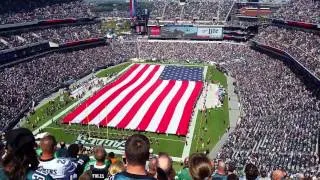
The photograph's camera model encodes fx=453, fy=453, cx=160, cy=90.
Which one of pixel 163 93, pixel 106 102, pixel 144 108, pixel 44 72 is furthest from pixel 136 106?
pixel 44 72

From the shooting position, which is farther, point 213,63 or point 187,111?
point 213,63

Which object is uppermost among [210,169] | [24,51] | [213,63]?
[210,169]

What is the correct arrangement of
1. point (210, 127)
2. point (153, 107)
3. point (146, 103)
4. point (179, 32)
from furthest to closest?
point (179, 32) < point (146, 103) < point (153, 107) < point (210, 127)

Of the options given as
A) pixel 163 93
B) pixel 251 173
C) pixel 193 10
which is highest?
pixel 251 173

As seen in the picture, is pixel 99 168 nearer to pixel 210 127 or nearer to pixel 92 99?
pixel 210 127

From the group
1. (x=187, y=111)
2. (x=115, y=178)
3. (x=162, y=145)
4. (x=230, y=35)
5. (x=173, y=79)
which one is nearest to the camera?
(x=115, y=178)

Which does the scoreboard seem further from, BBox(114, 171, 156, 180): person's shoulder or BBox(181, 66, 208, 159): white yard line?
BBox(114, 171, 156, 180): person's shoulder

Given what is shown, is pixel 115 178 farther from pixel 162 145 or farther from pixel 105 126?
pixel 105 126

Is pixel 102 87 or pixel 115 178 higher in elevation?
pixel 115 178

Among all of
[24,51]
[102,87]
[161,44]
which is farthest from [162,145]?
[161,44]
